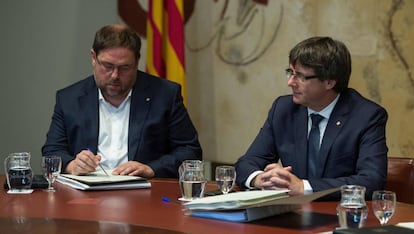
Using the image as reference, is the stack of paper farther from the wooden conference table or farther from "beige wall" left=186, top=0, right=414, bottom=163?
"beige wall" left=186, top=0, right=414, bottom=163

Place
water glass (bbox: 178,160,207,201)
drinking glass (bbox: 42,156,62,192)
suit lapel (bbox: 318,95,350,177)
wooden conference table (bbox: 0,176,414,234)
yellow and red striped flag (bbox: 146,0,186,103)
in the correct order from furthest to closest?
yellow and red striped flag (bbox: 146,0,186,103) < suit lapel (bbox: 318,95,350,177) < drinking glass (bbox: 42,156,62,192) < water glass (bbox: 178,160,207,201) < wooden conference table (bbox: 0,176,414,234)

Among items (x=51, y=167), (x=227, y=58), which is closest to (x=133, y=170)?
(x=51, y=167)

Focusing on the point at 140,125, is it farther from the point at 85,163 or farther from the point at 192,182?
the point at 192,182

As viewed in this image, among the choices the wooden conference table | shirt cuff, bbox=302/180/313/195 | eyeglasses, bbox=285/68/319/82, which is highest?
eyeglasses, bbox=285/68/319/82

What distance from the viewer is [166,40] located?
466 centimetres

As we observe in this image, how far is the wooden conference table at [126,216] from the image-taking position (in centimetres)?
213

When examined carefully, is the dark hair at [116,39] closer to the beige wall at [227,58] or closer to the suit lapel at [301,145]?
the suit lapel at [301,145]

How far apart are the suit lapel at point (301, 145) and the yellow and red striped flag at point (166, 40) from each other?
5.25 ft

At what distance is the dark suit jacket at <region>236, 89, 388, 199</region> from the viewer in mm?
2779

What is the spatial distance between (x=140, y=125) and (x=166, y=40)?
1.25 m

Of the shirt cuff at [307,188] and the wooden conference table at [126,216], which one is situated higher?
the shirt cuff at [307,188]

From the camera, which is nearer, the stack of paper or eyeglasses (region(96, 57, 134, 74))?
the stack of paper

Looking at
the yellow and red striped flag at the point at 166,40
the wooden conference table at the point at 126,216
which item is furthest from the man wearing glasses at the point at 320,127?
the yellow and red striped flag at the point at 166,40

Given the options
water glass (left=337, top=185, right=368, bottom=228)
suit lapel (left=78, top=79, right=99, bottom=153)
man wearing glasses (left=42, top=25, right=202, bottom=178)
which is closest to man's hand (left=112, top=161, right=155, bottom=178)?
man wearing glasses (left=42, top=25, right=202, bottom=178)
